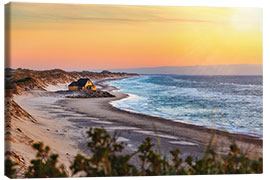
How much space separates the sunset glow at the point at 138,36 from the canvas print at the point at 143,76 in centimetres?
1

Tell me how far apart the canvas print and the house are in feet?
0.05

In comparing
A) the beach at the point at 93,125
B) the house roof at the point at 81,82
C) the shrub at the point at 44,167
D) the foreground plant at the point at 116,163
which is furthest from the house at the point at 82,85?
the foreground plant at the point at 116,163

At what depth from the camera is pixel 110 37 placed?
513 cm

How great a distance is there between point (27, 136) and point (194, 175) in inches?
85.3

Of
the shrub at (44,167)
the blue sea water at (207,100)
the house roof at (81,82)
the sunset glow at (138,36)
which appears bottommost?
the shrub at (44,167)

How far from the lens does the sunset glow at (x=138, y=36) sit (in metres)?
4.85

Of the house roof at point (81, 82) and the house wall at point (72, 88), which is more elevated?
the house roof at point (81, 82)

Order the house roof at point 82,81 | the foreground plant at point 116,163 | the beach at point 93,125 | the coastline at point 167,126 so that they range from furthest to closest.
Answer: the house roof at point 82,81 < the coastline at point 167,126 < the beach at point 93,125 < the foreground plant at point 116,163

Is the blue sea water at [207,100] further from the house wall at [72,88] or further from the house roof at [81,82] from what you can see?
the house wall at [72,88]

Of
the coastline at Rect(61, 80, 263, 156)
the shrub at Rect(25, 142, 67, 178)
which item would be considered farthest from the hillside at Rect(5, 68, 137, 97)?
the shrub at Rect(25, 142, 67, 178)

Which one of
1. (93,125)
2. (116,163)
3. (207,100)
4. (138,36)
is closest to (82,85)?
(93,125)

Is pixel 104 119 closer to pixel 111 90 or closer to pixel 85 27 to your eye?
pixel 111 90
